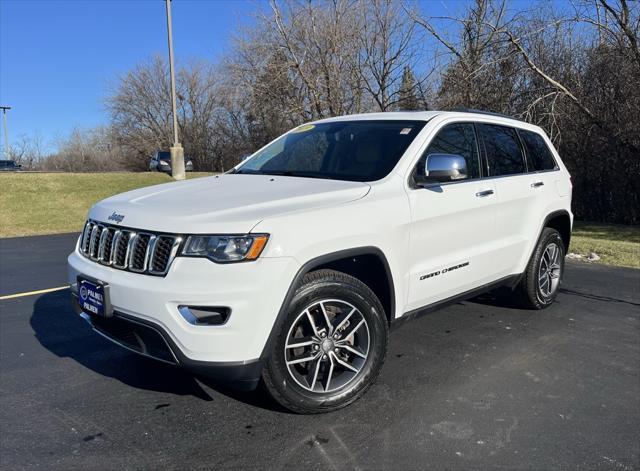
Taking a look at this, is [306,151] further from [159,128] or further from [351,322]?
[159,128]

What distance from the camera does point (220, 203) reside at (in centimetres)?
310

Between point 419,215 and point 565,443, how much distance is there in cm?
162

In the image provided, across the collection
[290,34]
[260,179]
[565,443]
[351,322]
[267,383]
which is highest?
[290,34]

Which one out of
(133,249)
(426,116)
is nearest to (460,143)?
(426,116)

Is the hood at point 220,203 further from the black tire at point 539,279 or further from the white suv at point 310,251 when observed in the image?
the black tire at point 539,279

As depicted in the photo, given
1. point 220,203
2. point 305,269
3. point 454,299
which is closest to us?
point 305,269

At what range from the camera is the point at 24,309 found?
18.4ft

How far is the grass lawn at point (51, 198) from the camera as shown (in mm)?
14253

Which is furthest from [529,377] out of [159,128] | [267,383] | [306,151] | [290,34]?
[159,128]

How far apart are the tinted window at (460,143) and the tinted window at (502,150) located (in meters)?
0.19

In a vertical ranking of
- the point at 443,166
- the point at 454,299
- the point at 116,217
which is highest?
the point at 443,166

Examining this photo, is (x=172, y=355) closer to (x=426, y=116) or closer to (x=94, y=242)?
(x=94, y=242)

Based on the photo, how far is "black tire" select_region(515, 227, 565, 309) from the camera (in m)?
5.10

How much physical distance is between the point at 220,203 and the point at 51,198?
52.9 feet
